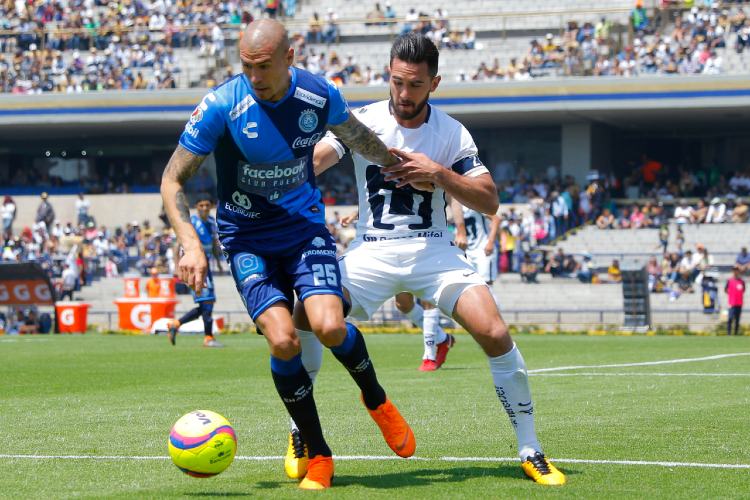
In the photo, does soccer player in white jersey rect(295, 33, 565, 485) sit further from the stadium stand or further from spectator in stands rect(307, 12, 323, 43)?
spectator in stands rect(307, 12, 323, 43)

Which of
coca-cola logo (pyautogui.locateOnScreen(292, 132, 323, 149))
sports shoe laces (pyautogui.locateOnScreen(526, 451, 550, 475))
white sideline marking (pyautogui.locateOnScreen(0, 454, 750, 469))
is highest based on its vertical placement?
coca-cola logo (pyautogui.locateOnScreen(292, 132, 323, 149))

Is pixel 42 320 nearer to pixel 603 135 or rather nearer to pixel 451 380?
pixel 451 380

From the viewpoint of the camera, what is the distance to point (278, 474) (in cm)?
692

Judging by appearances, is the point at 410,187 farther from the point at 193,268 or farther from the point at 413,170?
the point at 193,268

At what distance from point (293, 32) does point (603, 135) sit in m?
12.3

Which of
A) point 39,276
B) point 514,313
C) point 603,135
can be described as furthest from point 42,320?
point 603,135

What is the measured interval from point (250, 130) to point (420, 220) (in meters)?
1.37

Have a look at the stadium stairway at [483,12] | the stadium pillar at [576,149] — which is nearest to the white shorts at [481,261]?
the stadium pillar at [576,149]

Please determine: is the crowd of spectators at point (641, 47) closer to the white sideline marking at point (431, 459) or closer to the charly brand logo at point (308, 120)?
the white sideline marking at point (431, 459)

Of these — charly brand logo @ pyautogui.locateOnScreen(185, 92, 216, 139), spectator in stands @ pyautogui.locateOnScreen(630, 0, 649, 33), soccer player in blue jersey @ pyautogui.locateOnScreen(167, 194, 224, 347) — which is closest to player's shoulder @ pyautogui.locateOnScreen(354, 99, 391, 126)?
charly brand logo @ pyautogui.locateOnScreen(185, 92, 216, 139)

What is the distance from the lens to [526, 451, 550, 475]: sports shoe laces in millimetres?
6496

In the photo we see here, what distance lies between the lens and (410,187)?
745 cm

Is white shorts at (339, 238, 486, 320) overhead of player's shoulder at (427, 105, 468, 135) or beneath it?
beneath

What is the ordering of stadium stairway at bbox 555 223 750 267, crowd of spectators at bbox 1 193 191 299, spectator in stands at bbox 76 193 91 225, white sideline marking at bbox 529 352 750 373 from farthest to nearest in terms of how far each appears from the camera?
spectator in stands at bbox 76 193 91 225 < crowd of spectators at bbox 1 193 191 299 < stadium stairway at bbox 555 223 750 267 < white sideline marking at bbox 529 352 750 373
